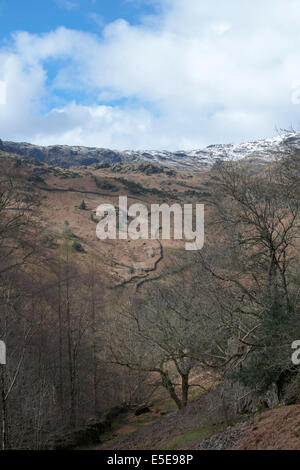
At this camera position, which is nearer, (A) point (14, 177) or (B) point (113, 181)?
(A) point (14, 177)

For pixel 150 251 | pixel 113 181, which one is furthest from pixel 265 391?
pixel 113 181

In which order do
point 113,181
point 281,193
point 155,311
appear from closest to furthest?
point 281,193, point 155,311, point 113,181

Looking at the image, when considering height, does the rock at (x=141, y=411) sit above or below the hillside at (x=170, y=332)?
below

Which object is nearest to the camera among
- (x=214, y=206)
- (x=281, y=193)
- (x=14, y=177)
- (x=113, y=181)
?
(x=281, y=193)

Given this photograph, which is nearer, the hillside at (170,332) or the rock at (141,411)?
the hillside at (170,332)

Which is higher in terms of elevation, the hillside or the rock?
the hillside

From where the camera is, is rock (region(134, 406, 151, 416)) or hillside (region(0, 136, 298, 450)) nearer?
hillside (region(0, 136, 298, 450))

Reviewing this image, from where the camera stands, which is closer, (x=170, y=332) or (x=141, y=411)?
(x=170, y=332)

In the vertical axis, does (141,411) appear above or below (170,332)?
below

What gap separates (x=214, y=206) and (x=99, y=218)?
5962 centimetres

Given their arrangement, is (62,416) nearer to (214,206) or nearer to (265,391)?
(265,391)

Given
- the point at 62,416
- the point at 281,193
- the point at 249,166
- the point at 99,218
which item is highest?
the point at 99,218

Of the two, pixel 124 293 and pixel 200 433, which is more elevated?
pixel 124 293

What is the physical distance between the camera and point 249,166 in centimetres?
1371
